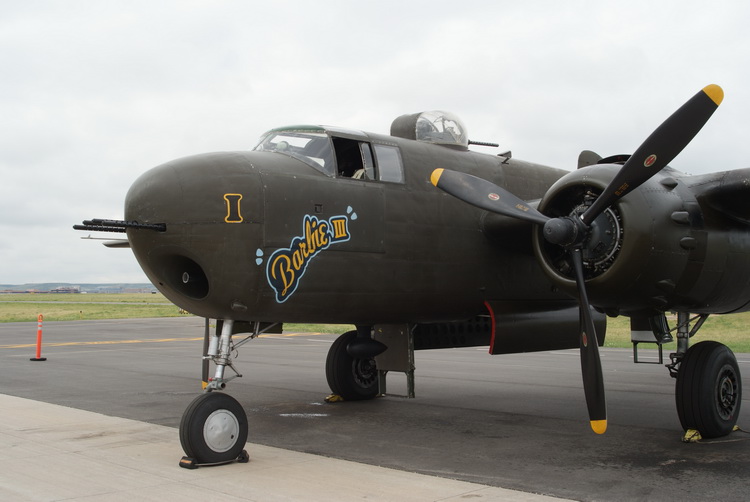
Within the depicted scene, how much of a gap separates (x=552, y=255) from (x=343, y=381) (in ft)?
15.2

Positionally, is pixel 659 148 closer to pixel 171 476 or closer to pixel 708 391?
pixel 708 391

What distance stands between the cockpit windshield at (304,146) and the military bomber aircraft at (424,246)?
26 millimetres

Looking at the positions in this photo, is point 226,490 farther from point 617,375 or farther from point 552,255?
point 617,375

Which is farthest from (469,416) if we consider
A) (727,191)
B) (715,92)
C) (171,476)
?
(715,92)

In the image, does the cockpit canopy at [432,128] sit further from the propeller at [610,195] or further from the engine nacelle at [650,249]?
the propeller at [610,195]

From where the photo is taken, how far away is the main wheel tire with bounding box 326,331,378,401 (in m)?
11.8

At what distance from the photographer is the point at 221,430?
7.16 metres

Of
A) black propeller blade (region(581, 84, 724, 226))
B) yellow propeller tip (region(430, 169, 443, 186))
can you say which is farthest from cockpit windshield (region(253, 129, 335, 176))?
black propeller blade (region(581, 84, 724, 226))

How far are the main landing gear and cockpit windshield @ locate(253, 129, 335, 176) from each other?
5034 mm

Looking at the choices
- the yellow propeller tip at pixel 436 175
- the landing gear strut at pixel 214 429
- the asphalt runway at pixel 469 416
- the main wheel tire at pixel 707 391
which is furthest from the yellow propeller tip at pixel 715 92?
the landing gear strut at pixel 214 429

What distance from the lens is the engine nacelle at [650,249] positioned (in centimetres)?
779

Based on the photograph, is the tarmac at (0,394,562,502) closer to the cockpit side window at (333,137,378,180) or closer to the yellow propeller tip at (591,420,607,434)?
the yellow propeller tip at (591,420,607,434)

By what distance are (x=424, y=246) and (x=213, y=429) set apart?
3568 millimetres

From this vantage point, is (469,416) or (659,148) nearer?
(659,148)
